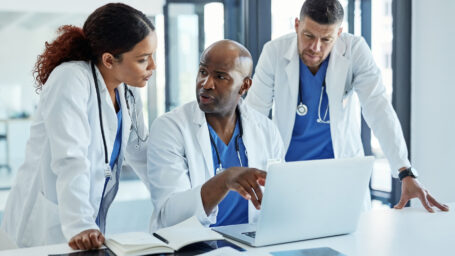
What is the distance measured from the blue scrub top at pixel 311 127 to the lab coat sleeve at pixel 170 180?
76 centimetres

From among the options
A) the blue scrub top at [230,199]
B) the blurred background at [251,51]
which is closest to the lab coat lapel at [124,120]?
the blue scrub top at [230,199]

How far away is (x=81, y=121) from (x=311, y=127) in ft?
3.89

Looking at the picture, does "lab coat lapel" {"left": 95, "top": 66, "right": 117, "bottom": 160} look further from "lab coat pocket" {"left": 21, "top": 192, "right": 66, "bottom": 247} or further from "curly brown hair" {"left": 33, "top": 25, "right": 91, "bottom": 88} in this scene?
"lab coat pocket" {"left": 21, "top": 192, "right": 66, "bottom": 247}

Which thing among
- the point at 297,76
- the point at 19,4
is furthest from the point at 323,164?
the point at 19,4

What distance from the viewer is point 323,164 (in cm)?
128

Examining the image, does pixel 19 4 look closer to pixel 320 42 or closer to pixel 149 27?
pixel 149 27

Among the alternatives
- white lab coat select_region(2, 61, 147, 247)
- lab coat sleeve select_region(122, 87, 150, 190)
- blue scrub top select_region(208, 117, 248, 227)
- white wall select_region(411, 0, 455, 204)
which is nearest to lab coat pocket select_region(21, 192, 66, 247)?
white lab coat select_region(2, 61, 147, 247)

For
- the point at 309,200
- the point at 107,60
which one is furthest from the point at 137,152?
the point at 309,200

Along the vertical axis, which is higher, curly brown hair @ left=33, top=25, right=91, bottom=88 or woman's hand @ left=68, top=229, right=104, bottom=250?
curly brown hair @ left=33, top=25, right=91, bottom=88

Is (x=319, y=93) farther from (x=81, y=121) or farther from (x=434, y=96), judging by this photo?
(x=434, y=96)

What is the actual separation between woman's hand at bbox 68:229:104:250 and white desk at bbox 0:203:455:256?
0.02 metres

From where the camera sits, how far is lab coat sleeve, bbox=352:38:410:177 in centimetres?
212

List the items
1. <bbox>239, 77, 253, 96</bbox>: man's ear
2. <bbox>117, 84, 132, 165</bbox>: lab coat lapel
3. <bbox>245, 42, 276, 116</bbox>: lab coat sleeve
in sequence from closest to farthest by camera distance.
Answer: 1. <bbox>117, 84, 132, 165</bbox>: lab coat lapel
2. <bbox>239, 77, 253, 96</bbox>: man's ear
3. <bbox>245, 42, 276, 116</bbox>: lab coat sleeve

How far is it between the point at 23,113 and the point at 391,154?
2.07 meters
